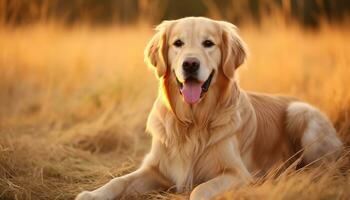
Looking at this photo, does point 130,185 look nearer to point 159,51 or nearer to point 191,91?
point 191,91

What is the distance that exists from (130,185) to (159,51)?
3.22 feet

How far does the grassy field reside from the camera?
383 cm

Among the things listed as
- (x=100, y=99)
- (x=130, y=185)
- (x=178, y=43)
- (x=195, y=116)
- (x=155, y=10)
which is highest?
(x=155, y=10)

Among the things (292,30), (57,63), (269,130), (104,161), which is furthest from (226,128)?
(57,63)

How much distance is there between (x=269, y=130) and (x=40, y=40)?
4.17 meters

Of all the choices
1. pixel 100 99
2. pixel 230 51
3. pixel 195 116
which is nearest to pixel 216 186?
pixel 195 116

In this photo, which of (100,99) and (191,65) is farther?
(100,99)

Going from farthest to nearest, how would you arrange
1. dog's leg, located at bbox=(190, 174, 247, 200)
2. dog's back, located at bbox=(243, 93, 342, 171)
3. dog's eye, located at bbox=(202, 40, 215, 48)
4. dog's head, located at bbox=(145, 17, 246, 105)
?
dog's back, located at bbox=(243, 93, 342, 171) → dog's eye, located at bbox=(202, 40, 215, 48) → dog's head, located at bbox=(145, 17, 246, 105) → dog's leg, located at bbox=(190, 174, 247, 200)

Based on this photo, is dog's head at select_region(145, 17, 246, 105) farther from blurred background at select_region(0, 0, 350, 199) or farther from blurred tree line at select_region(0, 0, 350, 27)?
blurred tree line at select_region(0, 0, 350, 27)

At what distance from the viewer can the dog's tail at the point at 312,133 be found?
14.6 feet

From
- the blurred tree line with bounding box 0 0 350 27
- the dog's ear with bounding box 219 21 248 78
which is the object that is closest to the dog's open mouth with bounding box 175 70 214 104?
the dog's ear with bounding box 219 21 248 78

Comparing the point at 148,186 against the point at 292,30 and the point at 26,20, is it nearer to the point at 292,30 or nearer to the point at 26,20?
the point at 292,30

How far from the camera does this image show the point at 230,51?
12.9ft

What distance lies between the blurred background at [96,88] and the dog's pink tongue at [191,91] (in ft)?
1.86
